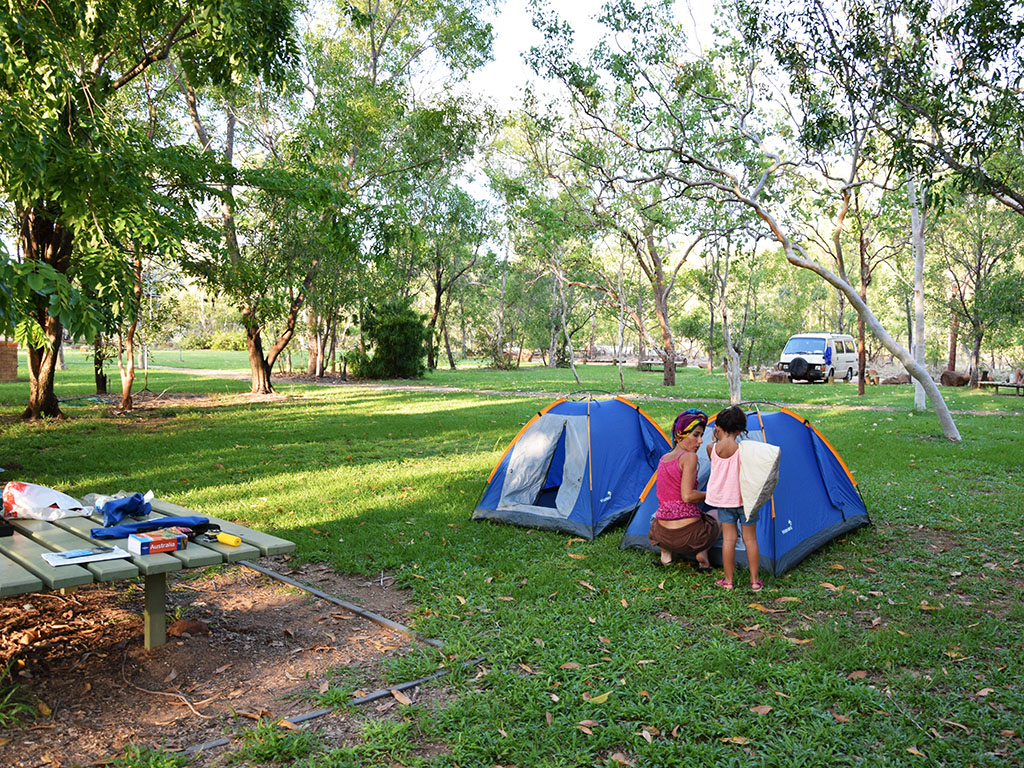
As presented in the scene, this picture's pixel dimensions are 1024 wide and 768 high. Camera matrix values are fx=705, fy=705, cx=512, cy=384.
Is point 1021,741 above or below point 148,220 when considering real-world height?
below

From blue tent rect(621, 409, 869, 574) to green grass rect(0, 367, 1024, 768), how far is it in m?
0.18

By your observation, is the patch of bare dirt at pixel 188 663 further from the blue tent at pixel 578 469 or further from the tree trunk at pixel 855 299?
the tree trunk at pixel 855 299

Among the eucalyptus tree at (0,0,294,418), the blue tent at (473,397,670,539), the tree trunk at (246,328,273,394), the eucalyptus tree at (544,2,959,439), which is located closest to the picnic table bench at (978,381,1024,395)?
the eucalyptus tree at (544,2,959,439)

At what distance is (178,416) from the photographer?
51.0 feet

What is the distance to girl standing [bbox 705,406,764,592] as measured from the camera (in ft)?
17.3

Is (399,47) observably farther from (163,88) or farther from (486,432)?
(486,432)

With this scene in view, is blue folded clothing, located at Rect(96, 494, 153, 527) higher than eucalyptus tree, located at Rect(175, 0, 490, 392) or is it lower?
lower

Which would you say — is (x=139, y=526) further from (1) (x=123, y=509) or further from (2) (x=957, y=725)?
(2) (x=957, y=725)

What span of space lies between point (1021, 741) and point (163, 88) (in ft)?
62.2

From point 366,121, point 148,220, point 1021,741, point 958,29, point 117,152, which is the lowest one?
point 1021,741

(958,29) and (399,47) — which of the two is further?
(399,47)

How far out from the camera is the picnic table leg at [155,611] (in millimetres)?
4055

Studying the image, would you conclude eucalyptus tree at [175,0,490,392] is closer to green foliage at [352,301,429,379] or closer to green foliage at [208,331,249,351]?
green foliage at [352,301,429,379]

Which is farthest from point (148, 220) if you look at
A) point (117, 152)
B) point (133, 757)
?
point (133, 757)
